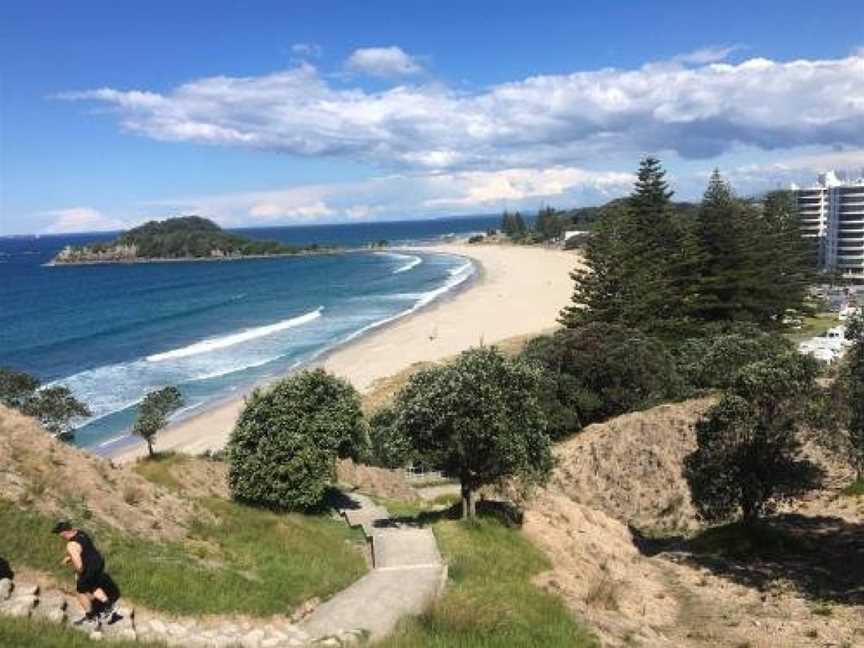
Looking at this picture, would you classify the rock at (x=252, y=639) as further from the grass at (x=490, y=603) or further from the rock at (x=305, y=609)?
the grass at (x=490, y=603)

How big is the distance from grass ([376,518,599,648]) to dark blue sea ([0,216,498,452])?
28.4 m

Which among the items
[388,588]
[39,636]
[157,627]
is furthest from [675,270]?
[39,636]

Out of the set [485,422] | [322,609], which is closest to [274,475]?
[485,422]

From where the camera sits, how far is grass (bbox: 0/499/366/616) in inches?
451

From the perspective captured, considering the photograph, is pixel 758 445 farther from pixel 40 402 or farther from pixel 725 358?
pixel 40 402

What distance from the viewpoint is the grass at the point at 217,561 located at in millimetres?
11453

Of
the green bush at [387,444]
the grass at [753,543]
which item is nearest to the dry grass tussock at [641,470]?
the grass at [753,543]

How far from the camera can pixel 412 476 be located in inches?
1201

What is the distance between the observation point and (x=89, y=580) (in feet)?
32.9

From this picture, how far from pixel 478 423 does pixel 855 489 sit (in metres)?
11.5

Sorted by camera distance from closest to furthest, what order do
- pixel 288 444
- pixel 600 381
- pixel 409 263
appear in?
pixel 288 444 < pixel 600 381 < pixel 409 263

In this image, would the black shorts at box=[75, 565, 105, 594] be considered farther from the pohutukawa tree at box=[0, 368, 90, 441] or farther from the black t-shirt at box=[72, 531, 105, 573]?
the pohutukawa tree at box=[0, 368, 90, 441]

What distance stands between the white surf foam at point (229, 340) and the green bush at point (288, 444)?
149 ft

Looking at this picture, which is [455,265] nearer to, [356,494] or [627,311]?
[627,311]
